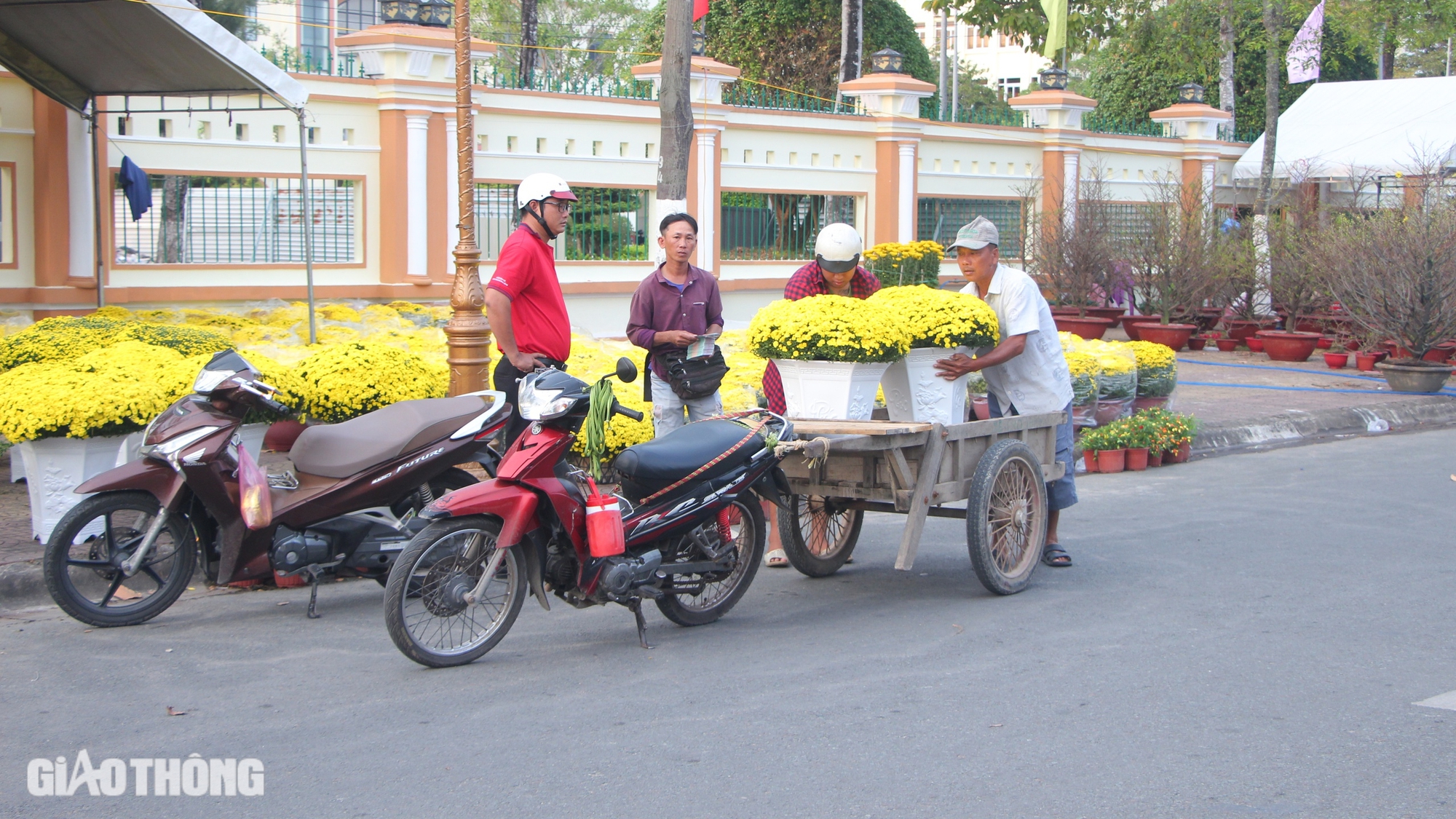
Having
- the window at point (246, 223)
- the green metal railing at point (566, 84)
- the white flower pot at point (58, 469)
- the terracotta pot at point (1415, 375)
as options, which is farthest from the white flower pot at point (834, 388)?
the terracotta pot at point (1415, 375)

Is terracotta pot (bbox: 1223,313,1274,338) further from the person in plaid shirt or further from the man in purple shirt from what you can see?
the man in purple shirt

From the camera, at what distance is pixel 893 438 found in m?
5.77

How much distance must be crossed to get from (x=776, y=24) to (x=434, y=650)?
24971mm

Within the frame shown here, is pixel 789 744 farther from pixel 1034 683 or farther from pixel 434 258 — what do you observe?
pixel 434 258

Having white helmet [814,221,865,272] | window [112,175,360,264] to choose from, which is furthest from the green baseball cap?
window [112,175,360,264]

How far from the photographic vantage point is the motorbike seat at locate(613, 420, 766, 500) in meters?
5.43

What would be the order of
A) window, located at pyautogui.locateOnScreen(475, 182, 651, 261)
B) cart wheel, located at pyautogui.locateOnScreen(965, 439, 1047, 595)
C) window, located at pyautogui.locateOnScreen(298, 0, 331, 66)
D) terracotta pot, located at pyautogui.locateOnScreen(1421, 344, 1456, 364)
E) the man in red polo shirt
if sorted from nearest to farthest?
cart wheel, located at pyautogui.locateOnScreen(965, 439, 1047, 595)
the man in red polo shirt
window, located at pyautogui.locateOnScreen(475, 182, 651, 261)
terracotta pot, located at pyautogui.locateOnScreen(1421, 344, 1456, 364)
window, located at pyautogui.locateOnScreen(298, 0, 331, 66)

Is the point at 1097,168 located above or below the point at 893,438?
above

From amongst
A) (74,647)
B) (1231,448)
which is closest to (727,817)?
(74,647)

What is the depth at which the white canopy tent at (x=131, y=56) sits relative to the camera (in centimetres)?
927

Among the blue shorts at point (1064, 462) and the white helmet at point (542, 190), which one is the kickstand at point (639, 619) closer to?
the white helmet at point (542, 190)

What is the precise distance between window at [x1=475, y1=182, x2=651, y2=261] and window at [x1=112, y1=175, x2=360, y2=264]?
1.56 meters

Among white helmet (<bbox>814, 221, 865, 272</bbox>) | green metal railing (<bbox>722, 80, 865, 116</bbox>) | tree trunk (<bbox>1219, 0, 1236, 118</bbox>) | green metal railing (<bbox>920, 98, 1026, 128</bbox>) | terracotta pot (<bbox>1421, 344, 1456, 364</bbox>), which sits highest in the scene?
tree trunk (<bbox>1219, 0, 1236, 118</bbox>)

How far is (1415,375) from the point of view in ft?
47.3
